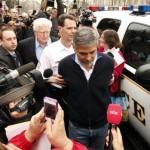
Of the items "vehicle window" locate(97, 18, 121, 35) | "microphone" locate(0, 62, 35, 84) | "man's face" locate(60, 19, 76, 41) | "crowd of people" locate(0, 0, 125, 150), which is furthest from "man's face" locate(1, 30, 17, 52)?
"microphone" locate(0, 62, 35, 84)

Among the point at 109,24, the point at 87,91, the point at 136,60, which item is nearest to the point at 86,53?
the point at 87,91

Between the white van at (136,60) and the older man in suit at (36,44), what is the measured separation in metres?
1.16

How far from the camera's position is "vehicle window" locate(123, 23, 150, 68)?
4.77 m

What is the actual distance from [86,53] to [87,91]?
1.06ft

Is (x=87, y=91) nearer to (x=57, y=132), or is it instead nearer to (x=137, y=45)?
(x=57, y=132)

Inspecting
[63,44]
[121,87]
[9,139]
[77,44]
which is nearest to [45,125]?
[9,139]

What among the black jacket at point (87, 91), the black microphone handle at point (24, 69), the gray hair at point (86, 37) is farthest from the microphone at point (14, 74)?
the black jacket at point (87, 91)

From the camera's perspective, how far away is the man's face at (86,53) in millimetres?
2814

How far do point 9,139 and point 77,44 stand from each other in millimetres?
1279

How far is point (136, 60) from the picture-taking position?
197 inches

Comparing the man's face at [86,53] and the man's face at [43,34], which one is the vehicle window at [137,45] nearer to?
the man's face at [43,34]

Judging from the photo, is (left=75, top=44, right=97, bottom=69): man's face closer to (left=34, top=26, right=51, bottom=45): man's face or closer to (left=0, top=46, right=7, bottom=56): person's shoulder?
(left=0, top=46, right=7, bottom=56): person's shoulder

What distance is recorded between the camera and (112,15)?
670 cm

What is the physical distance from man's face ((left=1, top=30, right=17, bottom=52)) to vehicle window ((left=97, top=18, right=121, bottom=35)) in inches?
80.8
